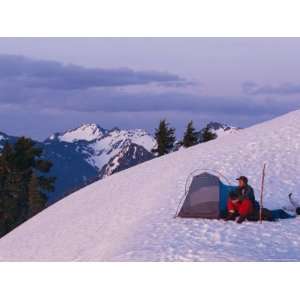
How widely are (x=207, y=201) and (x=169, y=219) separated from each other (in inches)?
51.9

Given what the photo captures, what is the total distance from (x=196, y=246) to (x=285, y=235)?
308cm

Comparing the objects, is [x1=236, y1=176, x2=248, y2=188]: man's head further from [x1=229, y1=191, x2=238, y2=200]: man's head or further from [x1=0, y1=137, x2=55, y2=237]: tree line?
[x1=0, y1=137, x2=55, y2=237]: tree line

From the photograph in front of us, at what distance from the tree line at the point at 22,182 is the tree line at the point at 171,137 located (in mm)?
10505

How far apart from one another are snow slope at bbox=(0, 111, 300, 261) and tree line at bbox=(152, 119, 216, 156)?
2973 cm

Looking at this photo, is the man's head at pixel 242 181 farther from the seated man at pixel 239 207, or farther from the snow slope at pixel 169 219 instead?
the snow slope at pixel 169 219

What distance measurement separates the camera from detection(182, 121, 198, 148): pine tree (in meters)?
63.9

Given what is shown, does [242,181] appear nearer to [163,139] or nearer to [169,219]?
[169,219]

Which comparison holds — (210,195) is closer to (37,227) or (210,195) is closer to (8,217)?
(37,227)

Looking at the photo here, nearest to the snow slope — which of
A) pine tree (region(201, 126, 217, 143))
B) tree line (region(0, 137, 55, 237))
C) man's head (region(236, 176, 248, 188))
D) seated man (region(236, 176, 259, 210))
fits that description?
seated man (region(236, 176, 259, 210))

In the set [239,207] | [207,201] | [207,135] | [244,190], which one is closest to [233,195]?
[244,190]

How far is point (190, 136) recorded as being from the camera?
210 ft

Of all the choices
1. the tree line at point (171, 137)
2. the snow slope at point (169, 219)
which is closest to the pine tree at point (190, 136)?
the tree line at point (171, 137)
